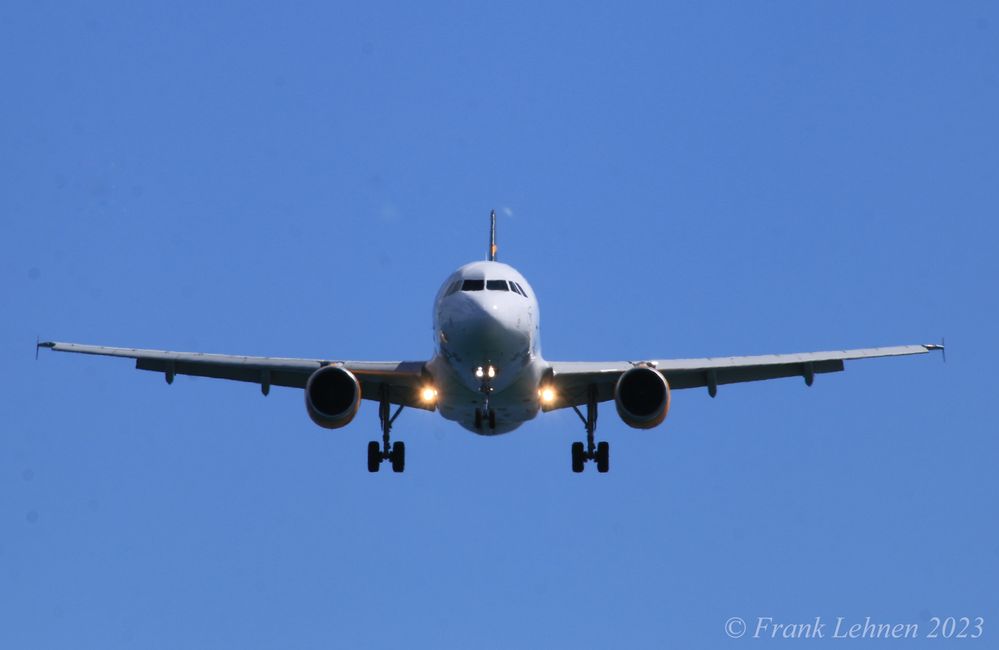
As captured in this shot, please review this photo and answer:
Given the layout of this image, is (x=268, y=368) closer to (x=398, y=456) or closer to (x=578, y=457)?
(x=398, y=456)

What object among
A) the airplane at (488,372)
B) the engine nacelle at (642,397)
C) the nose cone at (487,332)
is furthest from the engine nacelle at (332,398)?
the engine nacelle at (642,397)

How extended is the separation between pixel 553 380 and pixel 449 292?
177 inches

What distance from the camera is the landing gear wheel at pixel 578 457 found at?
135 ft

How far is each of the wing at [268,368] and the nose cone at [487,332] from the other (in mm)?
4088

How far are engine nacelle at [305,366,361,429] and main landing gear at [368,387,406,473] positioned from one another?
3949 millimetres

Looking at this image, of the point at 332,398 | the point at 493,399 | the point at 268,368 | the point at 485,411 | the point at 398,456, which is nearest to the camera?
the point at 485,411

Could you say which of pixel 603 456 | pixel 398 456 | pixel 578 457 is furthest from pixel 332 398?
pixel 603 456

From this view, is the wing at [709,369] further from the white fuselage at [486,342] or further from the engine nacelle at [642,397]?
the white fuselage at [486,342]

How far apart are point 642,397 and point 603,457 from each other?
4622 mm

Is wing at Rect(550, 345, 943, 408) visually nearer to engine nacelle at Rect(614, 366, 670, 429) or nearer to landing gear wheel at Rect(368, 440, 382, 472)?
engine nacelle at Rect(614, 366, 670, 429)

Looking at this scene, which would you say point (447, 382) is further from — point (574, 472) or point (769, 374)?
point (769, 374)

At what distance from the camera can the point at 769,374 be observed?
41.3 m

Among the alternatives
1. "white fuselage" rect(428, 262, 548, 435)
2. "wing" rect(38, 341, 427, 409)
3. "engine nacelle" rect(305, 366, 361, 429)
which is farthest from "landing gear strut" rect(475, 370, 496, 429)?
"engine nacelle" rect(305, 366, 361, 429)

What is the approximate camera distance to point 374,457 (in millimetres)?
40562
